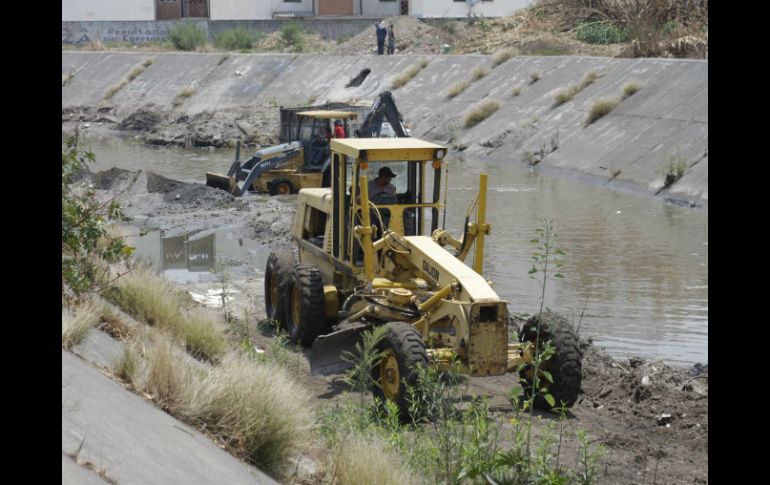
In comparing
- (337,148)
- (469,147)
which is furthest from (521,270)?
(469,147)

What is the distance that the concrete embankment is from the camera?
3011 centimetres

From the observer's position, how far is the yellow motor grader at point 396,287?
10.5 meters

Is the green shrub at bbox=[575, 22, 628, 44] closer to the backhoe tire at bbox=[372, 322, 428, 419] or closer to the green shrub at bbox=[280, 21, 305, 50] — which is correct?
the green shrub at bbox=[280, 21, 305, 50]

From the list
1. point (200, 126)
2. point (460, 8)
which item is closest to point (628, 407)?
point (200, 126)

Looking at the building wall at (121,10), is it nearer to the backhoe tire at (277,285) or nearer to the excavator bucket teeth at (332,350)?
the backhoe tire at (277,285)

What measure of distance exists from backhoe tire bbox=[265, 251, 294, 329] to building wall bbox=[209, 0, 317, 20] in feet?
203

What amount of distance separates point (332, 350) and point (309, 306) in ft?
3.85

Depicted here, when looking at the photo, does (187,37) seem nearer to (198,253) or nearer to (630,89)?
(630,89)

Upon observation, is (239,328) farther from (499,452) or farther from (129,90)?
(129,90)

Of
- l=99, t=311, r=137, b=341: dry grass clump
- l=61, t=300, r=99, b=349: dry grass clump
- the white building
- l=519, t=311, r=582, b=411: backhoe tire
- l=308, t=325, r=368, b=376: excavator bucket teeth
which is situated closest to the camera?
l=61, t=300, r=99, b=349: dry grass clump

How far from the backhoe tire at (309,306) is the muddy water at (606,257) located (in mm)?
3459

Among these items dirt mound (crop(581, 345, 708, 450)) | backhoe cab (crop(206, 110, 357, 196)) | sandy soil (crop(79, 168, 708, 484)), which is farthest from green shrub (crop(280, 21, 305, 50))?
dirt mound (crop(581, 345, 708, 450))

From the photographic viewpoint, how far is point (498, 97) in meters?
41.4

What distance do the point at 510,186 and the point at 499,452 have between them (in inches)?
902
